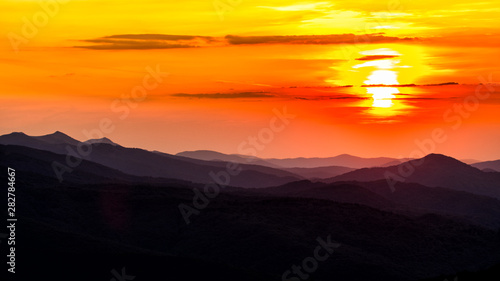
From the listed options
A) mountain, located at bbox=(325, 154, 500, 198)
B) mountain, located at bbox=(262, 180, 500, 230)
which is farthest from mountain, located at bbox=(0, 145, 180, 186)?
mountain, located at bbox=(325, 154, 500, 198)

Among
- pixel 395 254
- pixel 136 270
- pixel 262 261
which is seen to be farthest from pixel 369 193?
pixel 136 270

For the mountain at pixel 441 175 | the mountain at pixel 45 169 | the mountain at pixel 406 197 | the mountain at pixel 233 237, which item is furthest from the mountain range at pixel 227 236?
the mountain at pixel 441 175

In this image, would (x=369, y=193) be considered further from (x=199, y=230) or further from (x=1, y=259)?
(x=1, y=259)

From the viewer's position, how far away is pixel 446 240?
279 feet

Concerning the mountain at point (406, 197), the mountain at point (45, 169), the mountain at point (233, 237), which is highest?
the mountain at point (45, 169)

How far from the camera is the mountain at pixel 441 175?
573 ft

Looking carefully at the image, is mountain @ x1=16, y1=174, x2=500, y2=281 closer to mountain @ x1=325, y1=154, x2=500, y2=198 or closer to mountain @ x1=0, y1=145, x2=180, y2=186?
mountain @ x1=0, y1=145, x2=180, y2=186

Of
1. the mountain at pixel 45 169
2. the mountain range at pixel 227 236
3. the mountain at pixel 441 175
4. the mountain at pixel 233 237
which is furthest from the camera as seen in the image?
the mountain at pixel 441 175

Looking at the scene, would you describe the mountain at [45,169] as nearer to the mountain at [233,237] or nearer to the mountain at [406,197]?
the mountain at [233,237]

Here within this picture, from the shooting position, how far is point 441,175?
18012cm

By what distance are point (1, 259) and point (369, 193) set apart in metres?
85.9

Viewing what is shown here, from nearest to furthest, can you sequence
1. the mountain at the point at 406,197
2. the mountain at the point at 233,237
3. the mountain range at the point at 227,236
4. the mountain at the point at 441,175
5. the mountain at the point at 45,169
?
the mountain range at the point at 227,236, the mountain at the point at 233,237, the mountain at the point at 45,169, the mountain at the point at 406,197, the mountain at the point at 441,175

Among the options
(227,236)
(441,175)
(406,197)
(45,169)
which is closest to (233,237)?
(227,236)

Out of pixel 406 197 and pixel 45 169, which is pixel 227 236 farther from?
pixel 406 197
